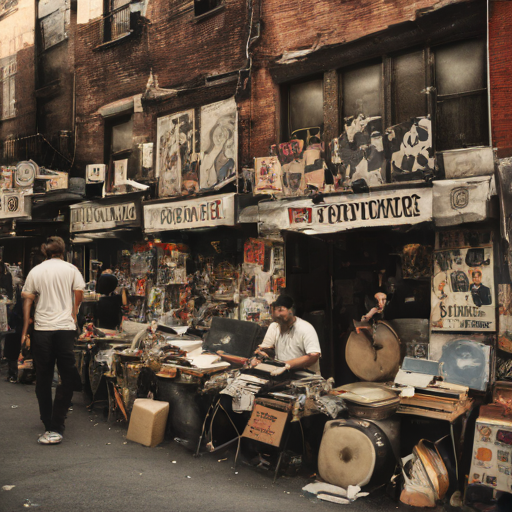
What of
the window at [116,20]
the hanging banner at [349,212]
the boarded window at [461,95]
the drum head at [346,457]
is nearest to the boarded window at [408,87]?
the boarded window at [461,95]

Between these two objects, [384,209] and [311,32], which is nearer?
[384,209]

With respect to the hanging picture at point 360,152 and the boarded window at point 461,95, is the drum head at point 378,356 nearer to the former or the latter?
the hanging picture at point 360,152

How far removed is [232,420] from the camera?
5.88 m

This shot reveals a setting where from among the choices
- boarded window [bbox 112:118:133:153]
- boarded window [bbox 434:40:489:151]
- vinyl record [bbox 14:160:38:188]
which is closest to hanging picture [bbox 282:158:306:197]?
boarded window [bbox 434:40:489:151]

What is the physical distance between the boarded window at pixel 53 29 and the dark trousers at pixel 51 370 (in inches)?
410

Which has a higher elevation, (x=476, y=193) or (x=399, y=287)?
(x=476, y=193)

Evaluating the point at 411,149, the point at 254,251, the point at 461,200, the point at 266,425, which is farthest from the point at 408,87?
the point at 266,425

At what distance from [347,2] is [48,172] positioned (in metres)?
8.06

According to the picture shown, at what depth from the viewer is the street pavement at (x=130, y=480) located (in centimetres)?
445

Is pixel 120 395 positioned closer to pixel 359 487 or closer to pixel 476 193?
pixel 359 487

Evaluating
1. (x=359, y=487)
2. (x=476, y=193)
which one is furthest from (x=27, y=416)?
(x=476, y=193)

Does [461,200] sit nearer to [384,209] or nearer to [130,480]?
[384,209]

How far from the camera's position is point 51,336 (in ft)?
19.6

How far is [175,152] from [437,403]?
25.4 feet
